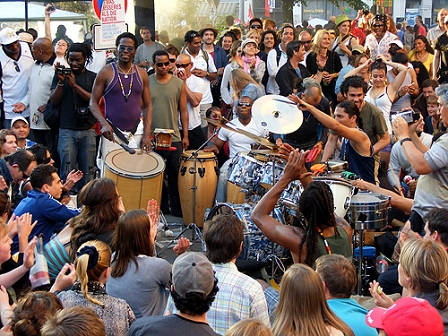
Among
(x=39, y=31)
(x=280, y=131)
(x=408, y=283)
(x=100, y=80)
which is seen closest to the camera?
(x=408, y=283)

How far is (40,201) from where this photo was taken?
6016 millimetres

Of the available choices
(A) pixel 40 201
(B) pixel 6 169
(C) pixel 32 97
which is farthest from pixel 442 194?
(C) pixel 32 97

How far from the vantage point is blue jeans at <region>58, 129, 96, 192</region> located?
31.0 feet

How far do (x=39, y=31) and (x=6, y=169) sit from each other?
1008cm

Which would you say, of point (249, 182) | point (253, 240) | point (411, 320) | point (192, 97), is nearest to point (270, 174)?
point (249, 182)

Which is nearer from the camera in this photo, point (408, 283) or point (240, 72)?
point (408, 283)

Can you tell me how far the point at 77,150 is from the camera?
31.4ft

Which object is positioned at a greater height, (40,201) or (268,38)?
(268,38)

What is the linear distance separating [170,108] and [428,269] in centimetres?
584

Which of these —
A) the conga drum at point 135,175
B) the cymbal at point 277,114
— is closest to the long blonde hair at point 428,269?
the cymbal at point 277,114

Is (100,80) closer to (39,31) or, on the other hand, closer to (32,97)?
(32,97)

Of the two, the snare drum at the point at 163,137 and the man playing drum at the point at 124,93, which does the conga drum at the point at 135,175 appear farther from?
the snare drum at the point at 163,137

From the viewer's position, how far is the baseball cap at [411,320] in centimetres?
337

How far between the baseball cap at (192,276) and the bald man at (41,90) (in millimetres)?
6831
